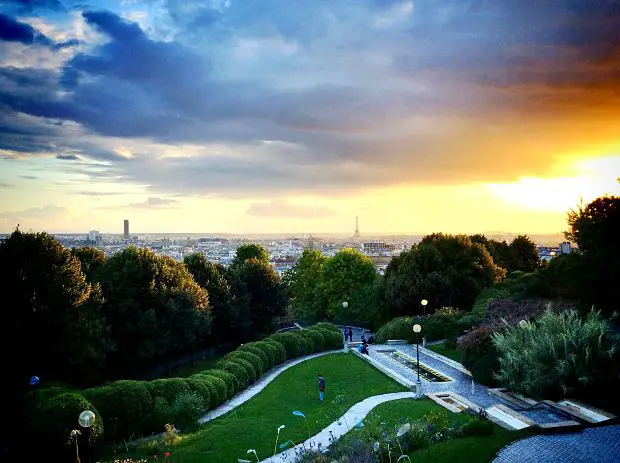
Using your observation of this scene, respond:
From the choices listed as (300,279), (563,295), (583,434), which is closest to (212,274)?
(300,279)

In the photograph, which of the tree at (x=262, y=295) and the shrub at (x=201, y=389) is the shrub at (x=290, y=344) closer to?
the shrub at (x=201, y=389)

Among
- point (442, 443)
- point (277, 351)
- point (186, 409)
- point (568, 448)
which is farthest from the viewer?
point (277, 351)

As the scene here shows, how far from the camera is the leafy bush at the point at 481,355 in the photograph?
21875mm

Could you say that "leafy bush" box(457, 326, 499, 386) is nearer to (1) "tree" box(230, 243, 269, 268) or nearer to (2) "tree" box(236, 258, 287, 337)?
(2) "tree" box(236, 258, 287, 337)

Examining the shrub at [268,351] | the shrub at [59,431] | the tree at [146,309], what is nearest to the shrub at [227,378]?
the shrub at [268,351]

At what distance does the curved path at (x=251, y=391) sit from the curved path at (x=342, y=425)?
571 centimetres

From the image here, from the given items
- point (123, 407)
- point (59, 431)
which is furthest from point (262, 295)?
point (59, 431)

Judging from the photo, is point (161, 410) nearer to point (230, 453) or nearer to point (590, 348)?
point (230, 453)

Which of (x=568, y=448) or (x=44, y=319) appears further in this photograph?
(x=44, y=319)

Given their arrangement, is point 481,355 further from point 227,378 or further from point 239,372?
point 227,378

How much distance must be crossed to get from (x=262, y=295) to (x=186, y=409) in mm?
28608

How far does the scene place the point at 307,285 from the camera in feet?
199

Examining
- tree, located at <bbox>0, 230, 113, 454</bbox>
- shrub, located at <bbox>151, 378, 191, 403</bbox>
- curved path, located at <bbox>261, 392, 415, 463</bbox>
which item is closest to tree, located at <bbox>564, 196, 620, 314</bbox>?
curved path, located at <bbox>261, 392, 415, 463</bbox>

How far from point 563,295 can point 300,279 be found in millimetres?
37719
